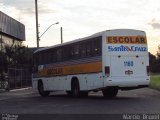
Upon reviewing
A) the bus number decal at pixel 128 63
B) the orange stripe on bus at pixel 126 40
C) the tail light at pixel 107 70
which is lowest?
the tail light at pixel 107 70

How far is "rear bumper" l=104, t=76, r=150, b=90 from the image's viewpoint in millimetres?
27328

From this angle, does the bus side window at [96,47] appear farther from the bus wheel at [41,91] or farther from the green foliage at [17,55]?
the green foliage at [17,55]

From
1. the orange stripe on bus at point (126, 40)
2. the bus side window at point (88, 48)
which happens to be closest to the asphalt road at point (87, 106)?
the bus side window at point (88, 48)

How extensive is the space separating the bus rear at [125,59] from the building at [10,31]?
39031mm

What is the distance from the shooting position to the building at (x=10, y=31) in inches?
2742

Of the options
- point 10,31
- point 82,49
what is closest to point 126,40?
point 82,49

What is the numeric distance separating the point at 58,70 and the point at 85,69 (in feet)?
13.5

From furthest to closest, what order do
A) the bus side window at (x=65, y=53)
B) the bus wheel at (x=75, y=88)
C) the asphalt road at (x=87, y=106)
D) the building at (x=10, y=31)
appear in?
1. the building at (x=10, y=31)
2. the bus side window at (x=65, y=53)
3. the bus wheel at (x=75, y=88)
4. the asphalt road at (x=87, y=106)

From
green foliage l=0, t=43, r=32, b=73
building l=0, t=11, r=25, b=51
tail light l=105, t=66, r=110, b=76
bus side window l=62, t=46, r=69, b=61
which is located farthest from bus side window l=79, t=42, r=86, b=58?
building l=0, t=11, r=25, b=51

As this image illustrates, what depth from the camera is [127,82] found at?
27578 mm

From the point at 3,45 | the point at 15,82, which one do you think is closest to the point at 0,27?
the point at 3,45

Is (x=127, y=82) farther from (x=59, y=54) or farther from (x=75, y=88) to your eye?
(x=59, y=54)

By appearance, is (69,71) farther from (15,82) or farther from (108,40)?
(15,82)

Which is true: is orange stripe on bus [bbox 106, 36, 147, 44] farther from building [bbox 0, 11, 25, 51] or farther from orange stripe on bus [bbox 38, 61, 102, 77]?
building [bbox 0, 11, 25, 51]
